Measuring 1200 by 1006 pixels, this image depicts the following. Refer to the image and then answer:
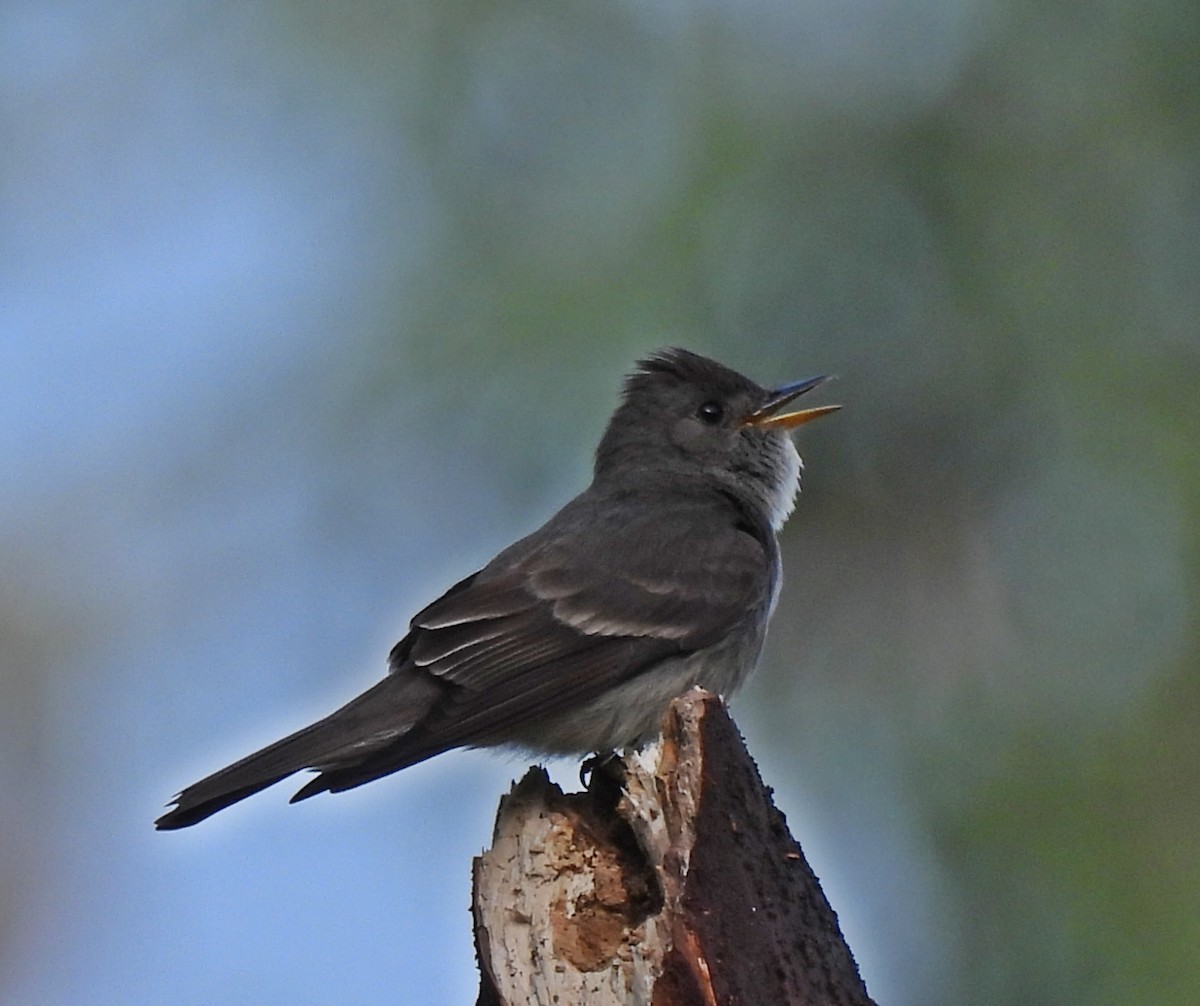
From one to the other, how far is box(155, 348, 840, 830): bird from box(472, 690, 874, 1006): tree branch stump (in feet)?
2.43

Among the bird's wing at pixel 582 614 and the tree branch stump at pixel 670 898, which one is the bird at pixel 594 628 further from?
the tree branch stump at pixel 670 898

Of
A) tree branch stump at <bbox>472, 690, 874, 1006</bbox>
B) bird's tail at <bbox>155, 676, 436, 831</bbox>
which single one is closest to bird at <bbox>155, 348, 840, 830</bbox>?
bird's tail at <bbox>155, 676, 436, 831</bbox>

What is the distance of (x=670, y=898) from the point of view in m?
4.01

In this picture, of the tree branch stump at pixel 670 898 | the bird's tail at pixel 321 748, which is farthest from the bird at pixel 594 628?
the tree branch stump at pixel 670 898

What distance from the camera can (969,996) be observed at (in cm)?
637

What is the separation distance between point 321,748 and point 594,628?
1002 millimetres

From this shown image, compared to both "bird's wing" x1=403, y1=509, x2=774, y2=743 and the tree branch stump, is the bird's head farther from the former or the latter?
the tree branch stump

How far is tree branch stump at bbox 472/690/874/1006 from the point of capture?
3908 mm

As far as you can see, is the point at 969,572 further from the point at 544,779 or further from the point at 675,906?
the point at 675,906

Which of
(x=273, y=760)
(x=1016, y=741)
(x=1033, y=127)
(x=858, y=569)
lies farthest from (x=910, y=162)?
(x=273, y=760)

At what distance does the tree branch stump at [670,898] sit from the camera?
3.91 metres

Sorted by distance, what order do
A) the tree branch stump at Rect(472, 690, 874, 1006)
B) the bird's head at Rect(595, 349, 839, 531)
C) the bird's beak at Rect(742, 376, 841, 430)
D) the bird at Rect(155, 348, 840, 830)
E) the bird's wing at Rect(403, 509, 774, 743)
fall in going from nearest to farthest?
the tree branch stump at Rect(472, 690, 874, 1006), the bird at Rect(155, 348, 840, 830), the bird's wing at Rect(403, 509, 774, 743), the bird's beak at Rect(742, 376, 841, 430), the bird's head at Rect(595, 349, 839, 531)

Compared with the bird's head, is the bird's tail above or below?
below

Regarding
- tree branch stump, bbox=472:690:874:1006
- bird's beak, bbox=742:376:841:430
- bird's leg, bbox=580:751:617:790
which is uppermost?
bird's beak, bbox=742:376:841:430
